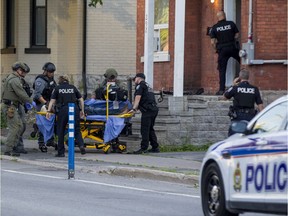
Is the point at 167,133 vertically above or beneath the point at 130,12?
beneath

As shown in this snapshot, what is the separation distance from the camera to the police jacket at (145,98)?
69.8ft

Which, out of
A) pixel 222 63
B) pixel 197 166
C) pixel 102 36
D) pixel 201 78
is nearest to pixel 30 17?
pixel 102 36

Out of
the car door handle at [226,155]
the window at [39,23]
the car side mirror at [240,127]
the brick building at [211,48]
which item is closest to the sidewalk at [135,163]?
the brick building at [211,48]

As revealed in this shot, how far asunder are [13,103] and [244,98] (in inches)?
214

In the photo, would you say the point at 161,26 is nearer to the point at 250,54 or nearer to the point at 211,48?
the point at 211,48

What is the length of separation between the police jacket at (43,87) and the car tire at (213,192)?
11.2m

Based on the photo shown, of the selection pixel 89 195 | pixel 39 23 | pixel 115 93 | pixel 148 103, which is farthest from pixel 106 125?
pixel 39 23

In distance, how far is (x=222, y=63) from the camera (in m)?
22.9

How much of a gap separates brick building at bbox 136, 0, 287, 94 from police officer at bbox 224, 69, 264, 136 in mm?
3489

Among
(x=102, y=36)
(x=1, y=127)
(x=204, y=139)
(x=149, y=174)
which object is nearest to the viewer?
(x=149, y=174)

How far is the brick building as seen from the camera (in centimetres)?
2175

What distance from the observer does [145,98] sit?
→ 21344 mm

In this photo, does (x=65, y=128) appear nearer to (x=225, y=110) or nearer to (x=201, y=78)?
(x=225, y=110)

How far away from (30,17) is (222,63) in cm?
982
